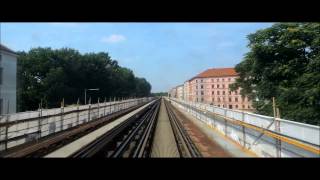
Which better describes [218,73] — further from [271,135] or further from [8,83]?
[271,135]

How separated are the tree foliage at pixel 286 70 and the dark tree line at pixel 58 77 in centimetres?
3924

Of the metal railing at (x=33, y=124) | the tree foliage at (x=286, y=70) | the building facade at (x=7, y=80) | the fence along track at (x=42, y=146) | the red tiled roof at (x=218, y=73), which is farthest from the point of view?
the red tiled roof at (x=218, y=73)

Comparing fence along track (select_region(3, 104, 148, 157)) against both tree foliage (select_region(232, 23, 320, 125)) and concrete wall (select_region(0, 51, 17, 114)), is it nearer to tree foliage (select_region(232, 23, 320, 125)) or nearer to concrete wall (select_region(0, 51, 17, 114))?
tree foliage (select_region(232, 23, 320, 125))

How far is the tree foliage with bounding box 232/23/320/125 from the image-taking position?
26828mm

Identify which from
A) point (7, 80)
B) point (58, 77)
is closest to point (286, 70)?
point (7, 80)

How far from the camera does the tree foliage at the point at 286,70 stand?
2683 cm

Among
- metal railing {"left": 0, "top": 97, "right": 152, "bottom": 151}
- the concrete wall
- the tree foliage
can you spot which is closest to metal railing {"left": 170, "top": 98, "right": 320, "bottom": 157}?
the tree foliage

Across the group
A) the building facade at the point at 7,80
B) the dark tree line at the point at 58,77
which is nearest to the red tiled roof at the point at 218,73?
the dark tree line at the point at 58,77

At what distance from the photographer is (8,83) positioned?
3872 cm

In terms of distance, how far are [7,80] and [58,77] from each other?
113ft

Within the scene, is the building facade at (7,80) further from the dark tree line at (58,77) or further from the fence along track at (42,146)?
the dark tree line at (58,77)
